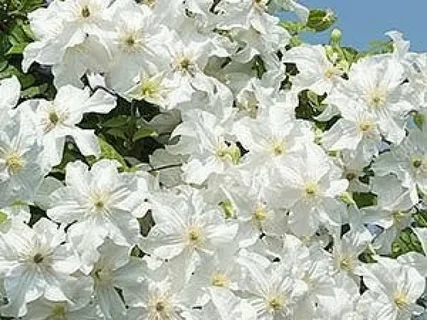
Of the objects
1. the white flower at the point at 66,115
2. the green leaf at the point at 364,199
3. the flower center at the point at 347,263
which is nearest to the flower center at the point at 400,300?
the flower center at the point at 347,263

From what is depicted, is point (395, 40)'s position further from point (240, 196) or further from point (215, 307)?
point (215, 307)

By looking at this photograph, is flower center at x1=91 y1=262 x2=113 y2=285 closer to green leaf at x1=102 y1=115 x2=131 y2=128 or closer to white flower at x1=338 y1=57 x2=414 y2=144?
green leaf at x1=102 y1=115 x2=131 y2=128

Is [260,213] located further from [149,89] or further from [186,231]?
[149,89]

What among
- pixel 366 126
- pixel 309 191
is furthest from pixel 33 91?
pixel 366 126

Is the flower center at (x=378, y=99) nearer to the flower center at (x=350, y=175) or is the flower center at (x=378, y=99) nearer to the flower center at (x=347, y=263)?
the flower center at (x=350, y=175)

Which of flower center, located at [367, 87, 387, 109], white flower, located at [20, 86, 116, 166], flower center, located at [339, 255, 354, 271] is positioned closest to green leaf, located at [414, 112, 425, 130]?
flower center, located at [367, 87, 387, 109]
